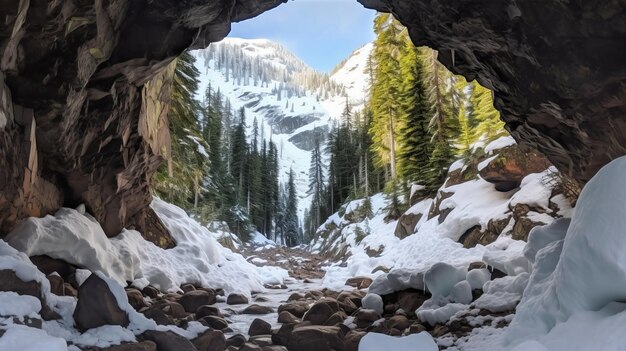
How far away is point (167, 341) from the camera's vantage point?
6324 millimetres

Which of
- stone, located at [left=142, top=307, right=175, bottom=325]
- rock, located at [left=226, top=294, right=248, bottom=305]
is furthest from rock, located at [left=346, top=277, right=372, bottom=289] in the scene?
stone, located at [left=142, top=307, right=175, bottom=325]

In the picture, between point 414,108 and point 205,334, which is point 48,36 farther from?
point 414,108

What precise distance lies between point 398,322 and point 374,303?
1476 mm

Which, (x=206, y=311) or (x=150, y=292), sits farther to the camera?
(x=150, y=292)

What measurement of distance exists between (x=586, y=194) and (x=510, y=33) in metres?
3.73

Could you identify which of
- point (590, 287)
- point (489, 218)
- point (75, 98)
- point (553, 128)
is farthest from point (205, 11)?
point (489, 218)

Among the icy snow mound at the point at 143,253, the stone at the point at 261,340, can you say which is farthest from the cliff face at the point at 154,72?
the stone at the point at 261,340

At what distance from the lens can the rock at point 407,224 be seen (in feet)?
68.1

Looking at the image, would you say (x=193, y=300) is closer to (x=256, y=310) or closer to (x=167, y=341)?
(x=256, y=310)

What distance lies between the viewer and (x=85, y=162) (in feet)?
32.8

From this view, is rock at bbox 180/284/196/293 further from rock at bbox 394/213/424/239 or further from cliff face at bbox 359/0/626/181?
rock at bbox 394/213/424/239

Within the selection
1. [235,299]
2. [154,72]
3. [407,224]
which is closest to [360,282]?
[235,299]

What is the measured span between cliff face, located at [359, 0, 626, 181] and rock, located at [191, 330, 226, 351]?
6.95m

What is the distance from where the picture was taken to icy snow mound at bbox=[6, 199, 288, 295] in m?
7.95
